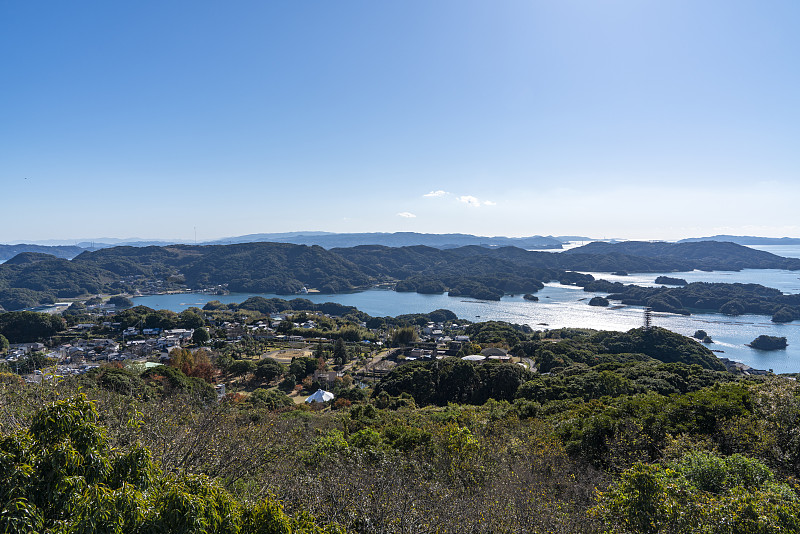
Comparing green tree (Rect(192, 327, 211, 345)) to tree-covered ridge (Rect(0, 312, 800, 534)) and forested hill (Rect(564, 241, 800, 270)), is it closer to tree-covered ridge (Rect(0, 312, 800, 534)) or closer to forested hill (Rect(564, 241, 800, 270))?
tree-covered ridge (Rect(0, 312, 800, 534))

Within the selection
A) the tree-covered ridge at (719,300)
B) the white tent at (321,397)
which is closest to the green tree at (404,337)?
the white tent at (321,397)

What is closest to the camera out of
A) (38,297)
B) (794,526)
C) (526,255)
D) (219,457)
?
(794,526)

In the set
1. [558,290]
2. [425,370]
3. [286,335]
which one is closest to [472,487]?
[425,370]

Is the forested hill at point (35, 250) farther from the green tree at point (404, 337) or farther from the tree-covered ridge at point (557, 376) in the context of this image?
the tree-covered ridge at point (557, 376)

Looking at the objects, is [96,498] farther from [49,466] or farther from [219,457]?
[219,457]

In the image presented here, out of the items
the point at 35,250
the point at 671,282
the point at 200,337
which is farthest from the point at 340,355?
the point at 35,250

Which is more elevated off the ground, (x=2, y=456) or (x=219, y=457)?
(x=2, y=456)
